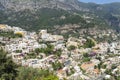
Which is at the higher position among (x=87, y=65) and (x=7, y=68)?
(x=7, y=68)

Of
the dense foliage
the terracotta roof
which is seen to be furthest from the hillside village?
the dense foliage

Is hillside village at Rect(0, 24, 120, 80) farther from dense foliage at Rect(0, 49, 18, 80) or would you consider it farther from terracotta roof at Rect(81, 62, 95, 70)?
dense foliage at Rect(0, 49, 18, 80)

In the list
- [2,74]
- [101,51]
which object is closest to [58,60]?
[101,51]

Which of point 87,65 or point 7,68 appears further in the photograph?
point 87,65

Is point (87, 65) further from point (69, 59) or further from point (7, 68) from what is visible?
point (7, 68)

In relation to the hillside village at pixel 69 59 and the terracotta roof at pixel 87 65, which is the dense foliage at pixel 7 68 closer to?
the hillside village at pixel 69 59

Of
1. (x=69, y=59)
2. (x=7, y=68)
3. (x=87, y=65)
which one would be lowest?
(x=69, y=59)

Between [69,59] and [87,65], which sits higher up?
[87,65]

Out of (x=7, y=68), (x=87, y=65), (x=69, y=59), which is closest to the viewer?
(x=7, y=68)

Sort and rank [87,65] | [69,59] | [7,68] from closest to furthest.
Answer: [7,68] → [87,65] → [69,59]

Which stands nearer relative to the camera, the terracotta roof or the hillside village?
the hillside village

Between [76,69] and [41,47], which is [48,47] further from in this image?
[76,69]

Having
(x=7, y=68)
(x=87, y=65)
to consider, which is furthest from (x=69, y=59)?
(x=7, y=68)
